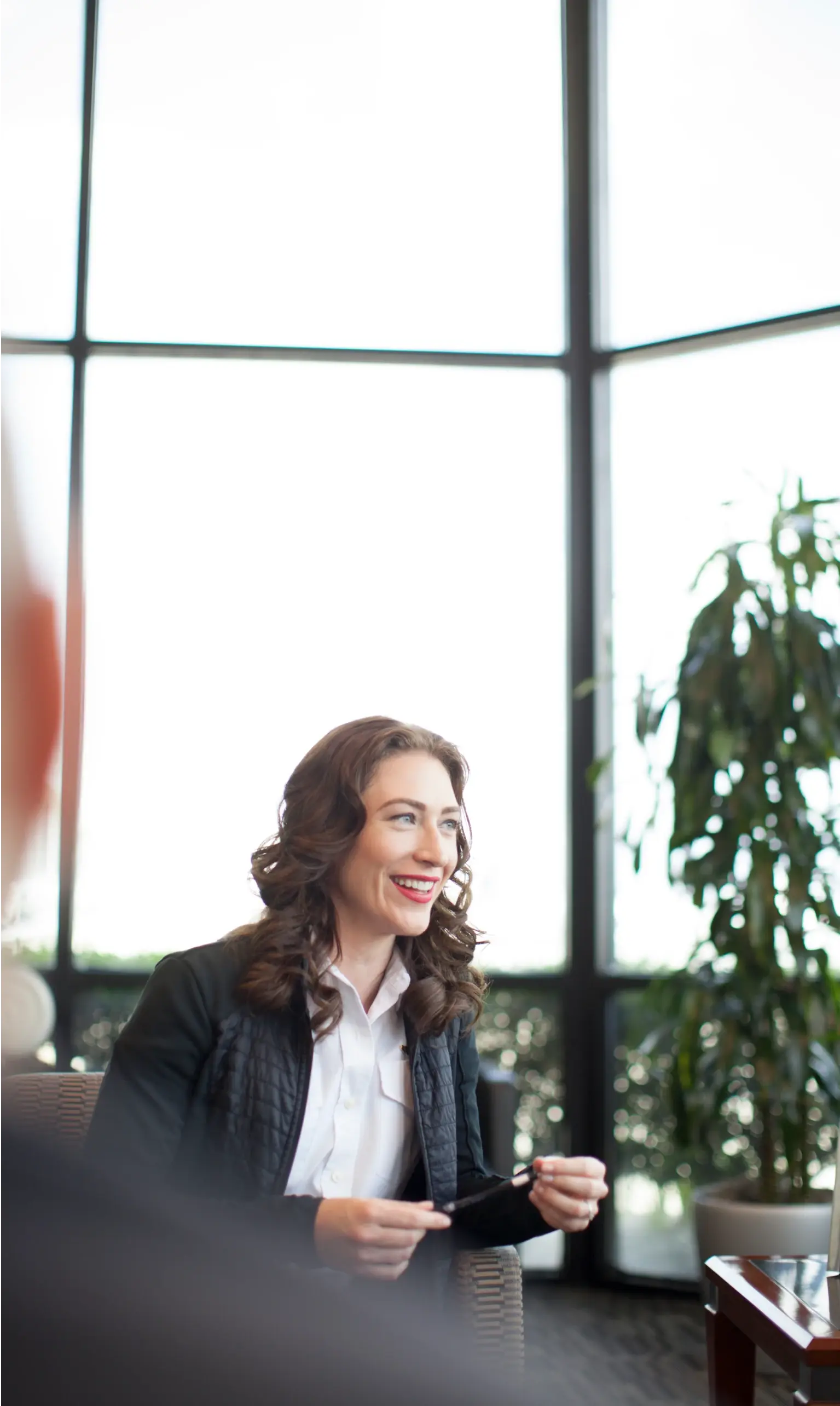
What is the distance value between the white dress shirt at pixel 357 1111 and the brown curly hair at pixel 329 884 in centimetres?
4

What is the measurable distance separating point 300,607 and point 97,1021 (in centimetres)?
134

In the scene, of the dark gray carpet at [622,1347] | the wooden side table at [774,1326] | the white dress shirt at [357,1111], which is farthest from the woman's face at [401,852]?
the dark gray carpet at [622,1347]

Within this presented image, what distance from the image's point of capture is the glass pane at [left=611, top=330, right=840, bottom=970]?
12.2ft

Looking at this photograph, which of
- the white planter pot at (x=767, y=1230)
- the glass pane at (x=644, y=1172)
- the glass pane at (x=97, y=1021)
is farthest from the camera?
the glass pane at (x=97, y=1021)

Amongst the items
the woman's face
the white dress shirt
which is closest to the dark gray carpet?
the white dress shirt

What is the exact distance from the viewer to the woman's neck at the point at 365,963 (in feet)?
6.13

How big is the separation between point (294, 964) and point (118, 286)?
2857 millimetres

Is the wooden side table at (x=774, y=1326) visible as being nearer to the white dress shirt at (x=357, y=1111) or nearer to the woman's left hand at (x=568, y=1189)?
the woman's left hand at (x=568, y=1189)

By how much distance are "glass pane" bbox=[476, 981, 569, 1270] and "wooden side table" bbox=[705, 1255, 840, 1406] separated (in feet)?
5.05

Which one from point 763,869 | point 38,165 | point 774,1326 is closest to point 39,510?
point 38,165

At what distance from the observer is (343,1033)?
1.81 metres

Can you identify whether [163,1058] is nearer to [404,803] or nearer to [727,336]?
[404,803]

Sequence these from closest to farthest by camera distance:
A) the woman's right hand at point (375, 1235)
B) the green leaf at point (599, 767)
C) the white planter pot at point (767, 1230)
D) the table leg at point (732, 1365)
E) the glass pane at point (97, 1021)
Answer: the woman's right hand at point (375, 1235) → the table leg at point (732, 1365) → the white planter pot at point (767, 1230) → the green leaf at point (599, 767) → the glass pane at point (97, 1021)

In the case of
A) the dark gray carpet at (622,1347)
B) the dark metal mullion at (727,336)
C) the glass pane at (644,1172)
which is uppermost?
the dark metal mullion at (727,336)
